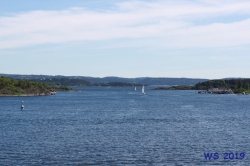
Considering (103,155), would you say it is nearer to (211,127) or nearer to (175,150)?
(175,150)

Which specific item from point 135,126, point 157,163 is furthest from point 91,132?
point 157,163

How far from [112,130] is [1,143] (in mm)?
18775

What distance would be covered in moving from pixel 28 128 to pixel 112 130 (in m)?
14.1

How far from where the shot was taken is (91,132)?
6462 cm

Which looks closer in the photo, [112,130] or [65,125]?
[112,130]

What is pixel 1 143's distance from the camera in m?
53.6

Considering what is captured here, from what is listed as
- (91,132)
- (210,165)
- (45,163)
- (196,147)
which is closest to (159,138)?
A: (196,147)

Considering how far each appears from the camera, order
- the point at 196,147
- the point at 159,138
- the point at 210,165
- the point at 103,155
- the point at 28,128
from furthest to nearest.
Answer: the point at 28,128 → the point at 159,138 → the point at 196,147 → the point at 103,155 → the point at 210,165

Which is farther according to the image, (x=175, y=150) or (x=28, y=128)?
(x=28, y=128)

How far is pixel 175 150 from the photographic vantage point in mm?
49000

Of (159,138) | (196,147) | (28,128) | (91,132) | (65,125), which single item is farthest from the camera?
(65,125)

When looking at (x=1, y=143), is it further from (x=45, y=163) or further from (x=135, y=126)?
(x=135, y=126)

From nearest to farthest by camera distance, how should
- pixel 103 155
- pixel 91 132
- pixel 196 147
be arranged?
pixel 103 155 < pixel 196 147 < pixel 91 132

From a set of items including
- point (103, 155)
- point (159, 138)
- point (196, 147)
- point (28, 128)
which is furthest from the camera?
point (28, 128)
